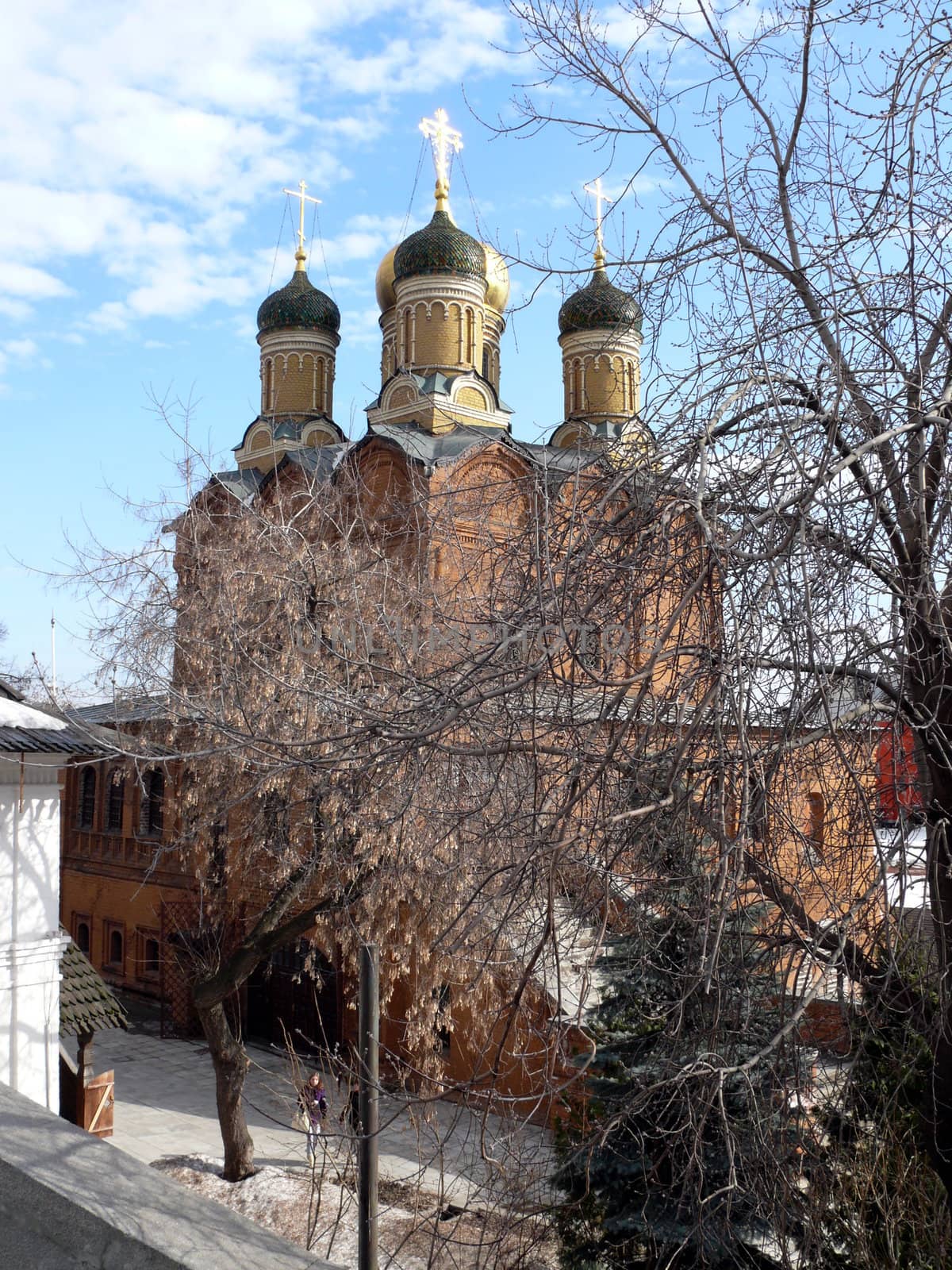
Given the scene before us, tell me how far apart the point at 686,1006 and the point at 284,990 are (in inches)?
548

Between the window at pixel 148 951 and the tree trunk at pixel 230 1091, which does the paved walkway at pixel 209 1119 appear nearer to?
the tree trunk at pixel 230 1091

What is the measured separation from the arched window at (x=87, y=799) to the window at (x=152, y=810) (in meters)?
2.29

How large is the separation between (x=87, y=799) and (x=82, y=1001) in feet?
41.4

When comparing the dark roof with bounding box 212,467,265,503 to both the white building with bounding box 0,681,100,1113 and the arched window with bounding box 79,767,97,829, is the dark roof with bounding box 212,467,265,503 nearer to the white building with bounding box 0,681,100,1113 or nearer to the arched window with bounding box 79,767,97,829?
the arched window with bounding box 79,767,97,829

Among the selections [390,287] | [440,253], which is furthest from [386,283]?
[440,253]

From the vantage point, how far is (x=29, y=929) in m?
9.32

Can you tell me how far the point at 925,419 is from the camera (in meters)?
3.27

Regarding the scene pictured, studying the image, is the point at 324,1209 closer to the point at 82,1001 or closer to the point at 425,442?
the point at 82,1001

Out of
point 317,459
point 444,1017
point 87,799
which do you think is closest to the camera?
point 444,1017

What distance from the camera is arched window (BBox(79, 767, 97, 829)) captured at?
22.4m

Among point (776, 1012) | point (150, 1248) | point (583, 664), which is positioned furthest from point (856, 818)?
point (150, 1248)

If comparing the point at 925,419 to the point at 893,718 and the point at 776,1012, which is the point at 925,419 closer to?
the point at 893,718

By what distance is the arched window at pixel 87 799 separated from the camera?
883 inches

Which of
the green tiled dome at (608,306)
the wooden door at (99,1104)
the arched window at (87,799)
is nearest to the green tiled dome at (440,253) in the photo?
the arched window at (87,799)
